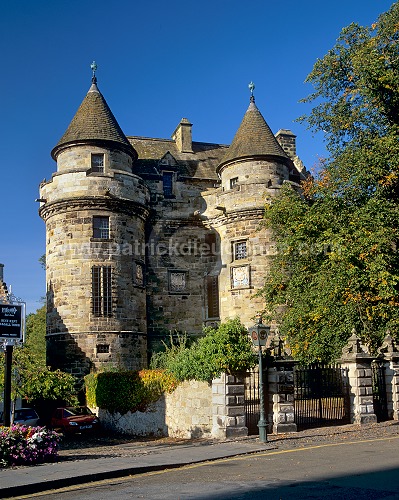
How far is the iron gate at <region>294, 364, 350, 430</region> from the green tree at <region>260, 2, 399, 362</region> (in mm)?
2526

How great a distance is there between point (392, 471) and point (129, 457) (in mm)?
6202

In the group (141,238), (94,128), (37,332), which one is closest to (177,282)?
(141,238)

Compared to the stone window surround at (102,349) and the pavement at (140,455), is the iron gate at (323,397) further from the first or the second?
the stone window surround at (102,349)

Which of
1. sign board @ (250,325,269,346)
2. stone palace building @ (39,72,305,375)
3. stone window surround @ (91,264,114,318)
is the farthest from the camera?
stone palace building @ (39,72,305,375)

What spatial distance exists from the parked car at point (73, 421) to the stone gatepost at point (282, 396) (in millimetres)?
8636

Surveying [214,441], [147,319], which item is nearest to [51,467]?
[214,441]

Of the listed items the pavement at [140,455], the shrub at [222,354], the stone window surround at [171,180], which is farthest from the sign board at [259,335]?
the stone window surround at [171,180]

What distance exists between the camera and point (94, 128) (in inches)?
1179

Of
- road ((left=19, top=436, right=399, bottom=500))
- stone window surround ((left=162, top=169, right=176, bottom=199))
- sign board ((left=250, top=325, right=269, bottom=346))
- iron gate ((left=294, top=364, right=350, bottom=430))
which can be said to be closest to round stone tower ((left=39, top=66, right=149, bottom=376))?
stone window surround ((left=162, top=169, right=176, bottom=199))

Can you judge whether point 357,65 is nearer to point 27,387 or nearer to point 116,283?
point 116,283

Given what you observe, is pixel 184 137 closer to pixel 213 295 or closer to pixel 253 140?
pixel 253 140

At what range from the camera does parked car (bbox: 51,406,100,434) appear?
896 inches

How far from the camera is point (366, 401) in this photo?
19359 mm

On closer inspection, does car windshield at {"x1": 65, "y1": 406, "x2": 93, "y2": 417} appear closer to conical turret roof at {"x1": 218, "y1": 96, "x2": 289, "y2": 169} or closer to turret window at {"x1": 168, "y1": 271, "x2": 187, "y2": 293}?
A: turret window at {"x1": 168, "y1": 271, "x2": 187, "y2": 293}
